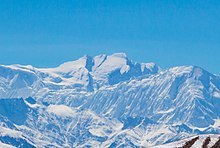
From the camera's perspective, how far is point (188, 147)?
8669 centimetres

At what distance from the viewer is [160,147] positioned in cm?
9269

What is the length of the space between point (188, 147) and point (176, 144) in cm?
529

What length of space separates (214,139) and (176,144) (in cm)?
566

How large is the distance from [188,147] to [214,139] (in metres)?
4.17

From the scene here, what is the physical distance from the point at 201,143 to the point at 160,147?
7713mm

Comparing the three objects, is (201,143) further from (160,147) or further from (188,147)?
(160,147)

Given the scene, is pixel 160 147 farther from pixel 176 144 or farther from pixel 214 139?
pixel 214 139

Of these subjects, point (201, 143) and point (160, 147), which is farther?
point (160, 147)

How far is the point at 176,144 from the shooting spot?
91875mm

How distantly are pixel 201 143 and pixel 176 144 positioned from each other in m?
5.86

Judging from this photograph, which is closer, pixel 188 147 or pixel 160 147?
pixel 188 147

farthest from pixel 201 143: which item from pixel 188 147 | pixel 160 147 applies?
pixel 160 147

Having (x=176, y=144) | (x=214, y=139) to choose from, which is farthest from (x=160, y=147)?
(x=214, y=139)
